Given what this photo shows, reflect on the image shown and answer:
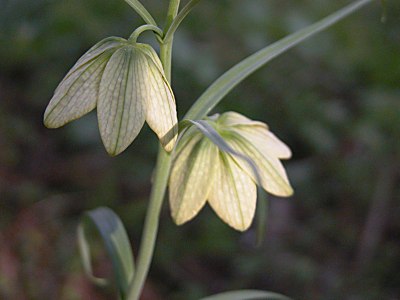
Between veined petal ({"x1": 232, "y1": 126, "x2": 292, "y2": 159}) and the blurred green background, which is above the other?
veined petal ({"x1": 232, "y1": 126, "x2": 292, "y2": 159})

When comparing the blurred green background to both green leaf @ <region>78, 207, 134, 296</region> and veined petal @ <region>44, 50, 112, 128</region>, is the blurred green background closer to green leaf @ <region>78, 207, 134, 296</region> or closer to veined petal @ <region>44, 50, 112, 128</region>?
green leaf @ <region>78, 207, 134, 296</region>

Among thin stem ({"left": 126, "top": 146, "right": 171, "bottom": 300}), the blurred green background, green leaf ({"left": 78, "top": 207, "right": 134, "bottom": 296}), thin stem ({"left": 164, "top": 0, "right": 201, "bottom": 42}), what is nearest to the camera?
thin stem ({"left": 164, "top": 0, "right": 201, "bottom": 42})

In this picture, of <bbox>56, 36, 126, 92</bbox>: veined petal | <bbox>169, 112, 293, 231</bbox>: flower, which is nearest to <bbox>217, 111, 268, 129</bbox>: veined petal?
<bbox>169, 112, 293, 231</bbox>: flower

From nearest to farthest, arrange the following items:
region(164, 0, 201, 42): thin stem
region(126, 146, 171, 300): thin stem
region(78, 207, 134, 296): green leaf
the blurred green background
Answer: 1. region(164, 0, 201, 42): thin stem
2. region(126, 146, 171, 300): thin stem
3. region(78, 207, 134, 296): green leaf
4. the blurred green background

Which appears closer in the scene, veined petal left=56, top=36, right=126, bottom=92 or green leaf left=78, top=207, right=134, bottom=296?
veined petal left=56, top=36, right=126, bottom=92

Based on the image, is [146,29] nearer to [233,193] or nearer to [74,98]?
[74,98]

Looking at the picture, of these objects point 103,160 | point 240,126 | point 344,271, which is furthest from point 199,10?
point 240,126

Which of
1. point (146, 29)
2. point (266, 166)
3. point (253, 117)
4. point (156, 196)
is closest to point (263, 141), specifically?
point (266, 166)
